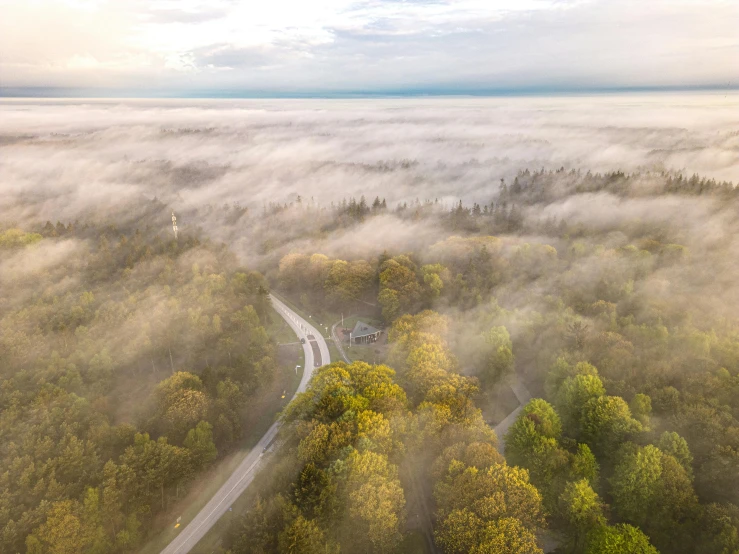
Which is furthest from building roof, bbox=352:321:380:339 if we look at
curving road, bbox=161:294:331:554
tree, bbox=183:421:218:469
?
tree, bbox=183:421:218:469

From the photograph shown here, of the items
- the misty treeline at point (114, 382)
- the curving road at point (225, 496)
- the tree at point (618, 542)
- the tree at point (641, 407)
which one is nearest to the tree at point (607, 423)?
the tree at point (641, 407)

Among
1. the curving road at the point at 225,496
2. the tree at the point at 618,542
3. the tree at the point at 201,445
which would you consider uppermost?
the tree at the point at 618,542

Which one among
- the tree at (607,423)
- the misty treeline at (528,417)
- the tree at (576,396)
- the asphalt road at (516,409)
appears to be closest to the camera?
the misty treeline at (528,417)

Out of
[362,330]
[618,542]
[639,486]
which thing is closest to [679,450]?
[639,486]

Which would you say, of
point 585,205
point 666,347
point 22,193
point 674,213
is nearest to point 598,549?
point 666,347

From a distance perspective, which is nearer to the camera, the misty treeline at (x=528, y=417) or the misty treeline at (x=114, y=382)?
the misty treeline at (x=528, y=417)

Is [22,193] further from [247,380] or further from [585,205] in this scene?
[585,205]

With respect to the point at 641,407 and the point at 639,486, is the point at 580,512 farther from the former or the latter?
the point at 641,407

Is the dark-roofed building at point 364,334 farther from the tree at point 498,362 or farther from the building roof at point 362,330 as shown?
the tree at point 498,362
